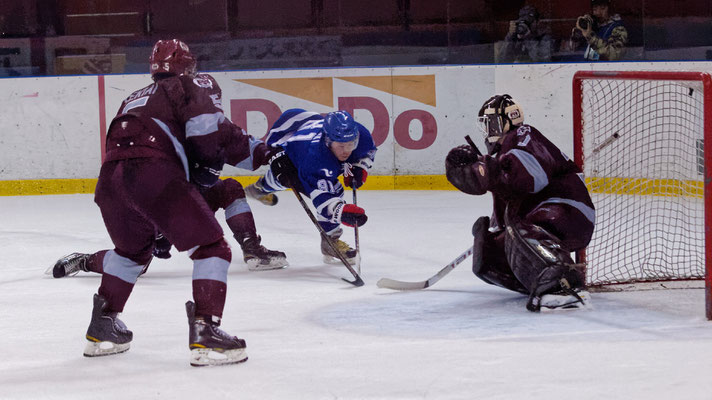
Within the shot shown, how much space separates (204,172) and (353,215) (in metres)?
1.48

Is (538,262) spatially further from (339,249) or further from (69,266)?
(69,266)

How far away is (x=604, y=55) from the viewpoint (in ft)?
25.1

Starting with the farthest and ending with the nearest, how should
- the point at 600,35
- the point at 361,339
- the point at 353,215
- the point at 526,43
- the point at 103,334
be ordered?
the point at 526,43, the point at 600,35, the point at 353,215, the point at 361,339, the point at 103,334

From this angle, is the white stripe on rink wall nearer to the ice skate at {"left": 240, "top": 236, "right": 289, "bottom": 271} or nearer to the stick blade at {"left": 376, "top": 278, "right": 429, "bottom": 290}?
the ice skate at {"left": 240, "top": 236, "right": 289, "bottom": 271}

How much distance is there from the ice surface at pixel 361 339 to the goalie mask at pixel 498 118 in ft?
2.06

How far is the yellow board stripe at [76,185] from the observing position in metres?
7.90

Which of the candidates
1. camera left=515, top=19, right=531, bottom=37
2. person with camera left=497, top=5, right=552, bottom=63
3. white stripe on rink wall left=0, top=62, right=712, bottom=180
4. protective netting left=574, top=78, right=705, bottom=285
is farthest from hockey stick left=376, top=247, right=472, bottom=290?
camera left=515, top=19, right=531, bottom=37

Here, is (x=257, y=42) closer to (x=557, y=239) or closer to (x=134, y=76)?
(x=134, y=76)

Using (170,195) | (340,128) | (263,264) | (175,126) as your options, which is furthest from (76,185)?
(170,195)

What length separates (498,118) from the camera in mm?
3975

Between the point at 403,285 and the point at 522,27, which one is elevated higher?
the point at 522,27

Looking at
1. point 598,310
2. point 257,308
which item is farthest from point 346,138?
point 598,310

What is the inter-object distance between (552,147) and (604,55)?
3976 mm

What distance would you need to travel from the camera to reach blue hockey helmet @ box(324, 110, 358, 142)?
15.4 feet
